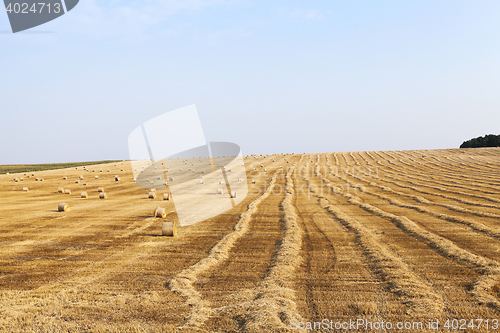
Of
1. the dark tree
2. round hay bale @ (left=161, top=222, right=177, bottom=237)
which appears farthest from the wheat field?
the dark tree

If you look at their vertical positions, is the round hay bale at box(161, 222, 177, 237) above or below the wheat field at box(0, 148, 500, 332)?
above

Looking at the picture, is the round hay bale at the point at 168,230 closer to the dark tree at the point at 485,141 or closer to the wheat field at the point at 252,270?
the wheat field at the point at 252,270

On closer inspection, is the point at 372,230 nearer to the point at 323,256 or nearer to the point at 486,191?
the point at 323,256

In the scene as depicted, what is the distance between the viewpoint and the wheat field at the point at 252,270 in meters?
7.18

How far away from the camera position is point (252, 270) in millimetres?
10297

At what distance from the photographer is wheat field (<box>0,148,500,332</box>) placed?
7.18 m

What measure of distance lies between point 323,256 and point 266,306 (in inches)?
179

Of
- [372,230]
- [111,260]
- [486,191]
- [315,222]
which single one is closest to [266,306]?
[111,260]

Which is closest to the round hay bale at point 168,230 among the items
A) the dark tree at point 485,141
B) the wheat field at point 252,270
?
the wheat field at point 252,270

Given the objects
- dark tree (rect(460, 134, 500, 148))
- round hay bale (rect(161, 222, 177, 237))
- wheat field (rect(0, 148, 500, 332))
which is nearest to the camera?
wheat field (rect(0, 148, 500, 332))

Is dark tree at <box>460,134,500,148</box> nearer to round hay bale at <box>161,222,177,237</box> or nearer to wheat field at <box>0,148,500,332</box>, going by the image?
wheat field at <box>0,148,500,332</box>

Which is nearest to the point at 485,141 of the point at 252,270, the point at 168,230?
the point at 168,230

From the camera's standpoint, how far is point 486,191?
28.0 metres

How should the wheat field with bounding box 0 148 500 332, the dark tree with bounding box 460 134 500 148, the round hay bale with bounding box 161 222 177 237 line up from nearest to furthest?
the wheat field with bounding box 0 148 500 332
the round hay bale with bounding box 161 222 177 237
the dark tree with bounding box 460 134 500 148
